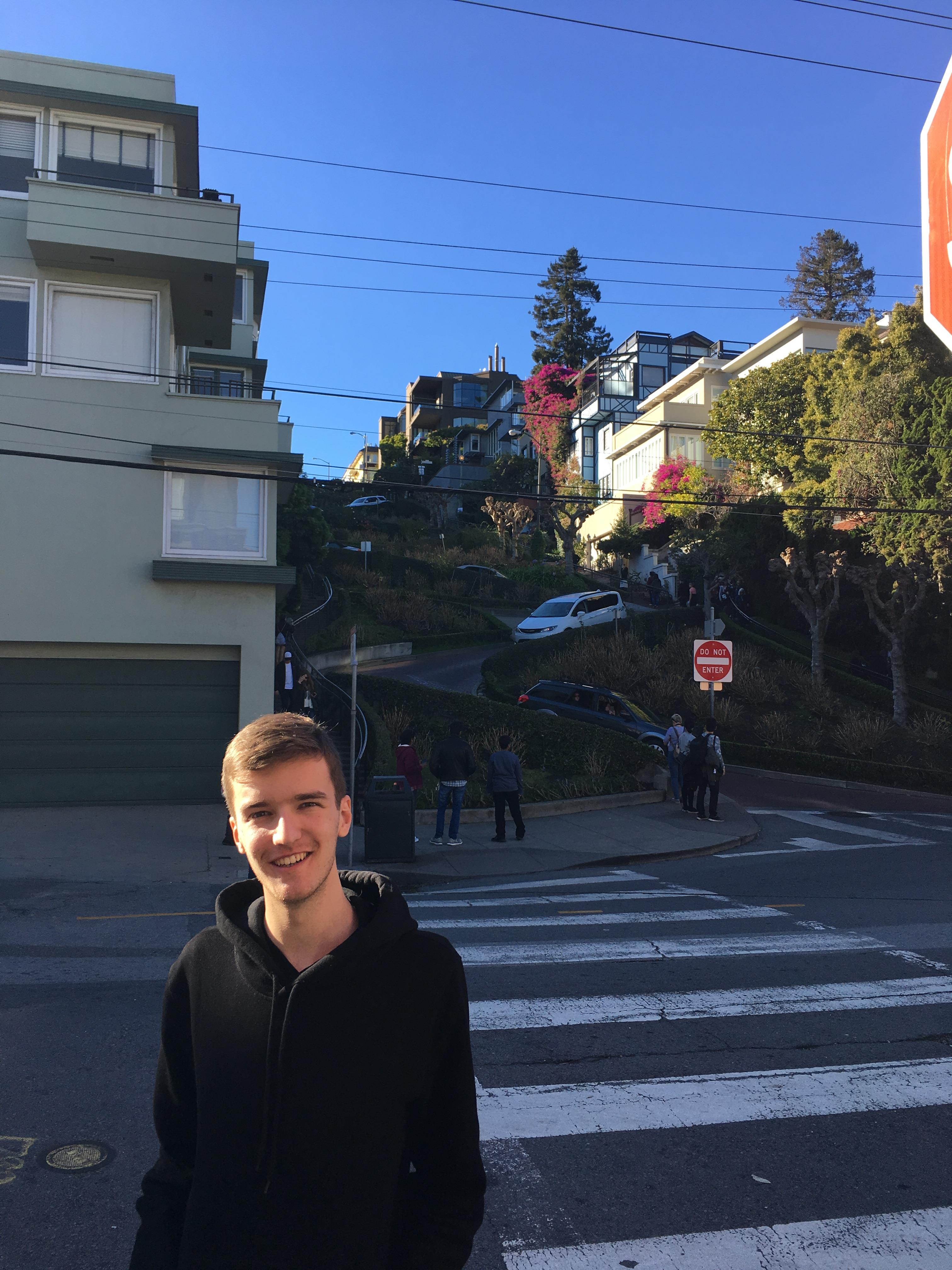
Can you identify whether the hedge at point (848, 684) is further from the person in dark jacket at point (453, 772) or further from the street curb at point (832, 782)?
the person in dark jacket at point (453, 772)

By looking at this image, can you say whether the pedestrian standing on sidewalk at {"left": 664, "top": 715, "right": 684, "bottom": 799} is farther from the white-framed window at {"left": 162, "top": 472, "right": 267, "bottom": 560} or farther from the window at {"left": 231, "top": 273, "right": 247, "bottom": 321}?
the window at {"left": 231, "top": 273, "right": 247, "bottom": 321}

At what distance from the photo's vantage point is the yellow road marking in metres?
9.93

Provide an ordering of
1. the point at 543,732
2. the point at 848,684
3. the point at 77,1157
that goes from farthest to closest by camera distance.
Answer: the point at 848,684, the point at 543,732, the point at 77,1157

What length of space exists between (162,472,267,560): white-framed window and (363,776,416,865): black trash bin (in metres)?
6.17

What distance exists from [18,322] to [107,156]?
13.2 ft

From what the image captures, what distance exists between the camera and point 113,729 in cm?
1759

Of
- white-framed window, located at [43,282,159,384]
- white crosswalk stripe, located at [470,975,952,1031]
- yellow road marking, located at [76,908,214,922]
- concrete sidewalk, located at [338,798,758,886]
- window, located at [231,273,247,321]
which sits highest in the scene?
window, located at [231,273,247,321]

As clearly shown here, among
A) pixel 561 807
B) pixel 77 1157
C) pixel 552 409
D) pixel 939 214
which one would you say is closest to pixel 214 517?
pixel 561 807

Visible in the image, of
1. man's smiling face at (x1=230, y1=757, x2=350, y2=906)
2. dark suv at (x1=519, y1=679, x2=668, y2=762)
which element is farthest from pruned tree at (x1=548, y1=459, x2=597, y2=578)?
man's smiling face at (x1=230, y1=757, x2=350, y2=906)

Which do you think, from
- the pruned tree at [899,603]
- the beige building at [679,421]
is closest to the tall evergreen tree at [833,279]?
the beige building at [679,421]

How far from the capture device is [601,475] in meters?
70.7

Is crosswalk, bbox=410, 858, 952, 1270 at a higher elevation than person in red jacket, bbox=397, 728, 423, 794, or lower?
lower

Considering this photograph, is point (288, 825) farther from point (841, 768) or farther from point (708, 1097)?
point (841, 768)

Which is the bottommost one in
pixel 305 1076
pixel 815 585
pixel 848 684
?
pixel 848 684
